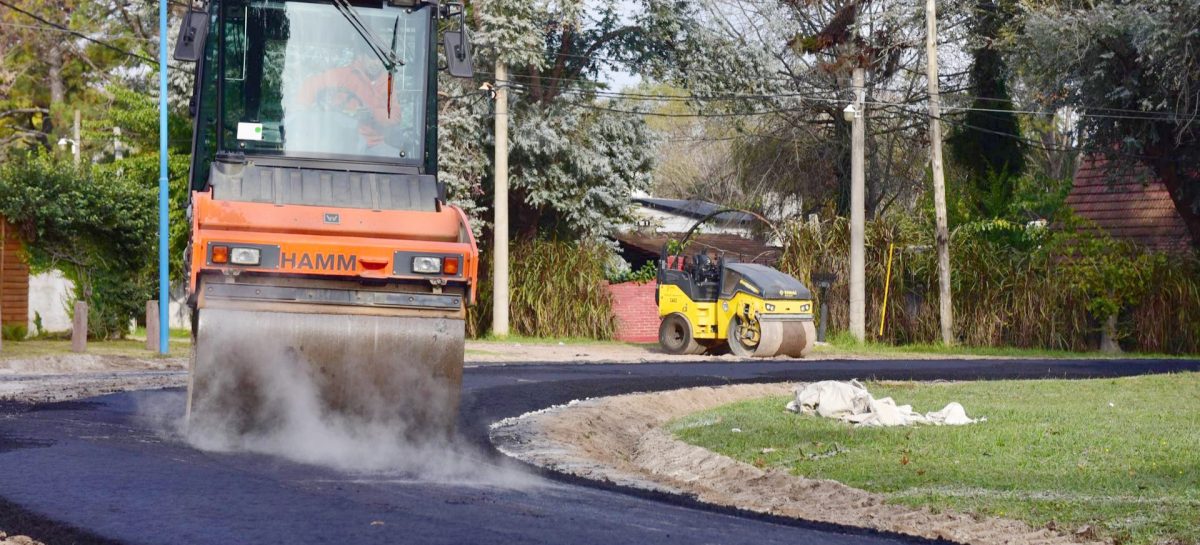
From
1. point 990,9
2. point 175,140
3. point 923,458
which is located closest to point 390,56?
point 923,458

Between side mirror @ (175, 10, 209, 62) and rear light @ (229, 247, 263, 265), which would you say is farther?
side mirror @ (175, 10, 209, 62)

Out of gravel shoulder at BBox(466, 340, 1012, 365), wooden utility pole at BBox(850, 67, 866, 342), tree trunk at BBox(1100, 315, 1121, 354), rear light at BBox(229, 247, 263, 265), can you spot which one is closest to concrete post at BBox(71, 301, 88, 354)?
gravel shoulder at BBox(466, 340, 1012, 365)

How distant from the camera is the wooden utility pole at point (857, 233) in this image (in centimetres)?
3231

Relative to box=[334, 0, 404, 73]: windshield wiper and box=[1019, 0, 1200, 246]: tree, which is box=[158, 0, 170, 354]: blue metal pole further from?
box=[1019, 0, 1200, 246]: tree

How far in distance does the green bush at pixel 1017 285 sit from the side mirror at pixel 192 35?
24260 millimetres

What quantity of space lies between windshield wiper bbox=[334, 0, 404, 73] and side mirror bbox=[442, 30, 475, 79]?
401 mm

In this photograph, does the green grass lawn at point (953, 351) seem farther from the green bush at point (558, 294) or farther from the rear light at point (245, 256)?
the rear light at point (245, 256)

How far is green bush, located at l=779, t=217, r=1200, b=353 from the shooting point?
30703 millimetres

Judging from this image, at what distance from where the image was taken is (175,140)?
36.4 metres

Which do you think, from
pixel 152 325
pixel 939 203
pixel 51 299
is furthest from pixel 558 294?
pixel 152 325

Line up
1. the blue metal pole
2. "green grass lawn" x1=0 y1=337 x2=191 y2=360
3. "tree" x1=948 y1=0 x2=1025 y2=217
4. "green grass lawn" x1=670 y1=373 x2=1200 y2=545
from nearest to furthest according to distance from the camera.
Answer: "green grass lawn" x1=670 y1=373 x2=1200 y2=545
"green grass lawn" x1=0 y1=337 x2=191 y2=360
the blue metal pole
"tree" x1=948 y1=0 x2=1025 y2=217

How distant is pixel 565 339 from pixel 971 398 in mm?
18657

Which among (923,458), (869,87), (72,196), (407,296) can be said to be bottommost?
(923,458)

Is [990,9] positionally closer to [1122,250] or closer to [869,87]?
[869,87]
